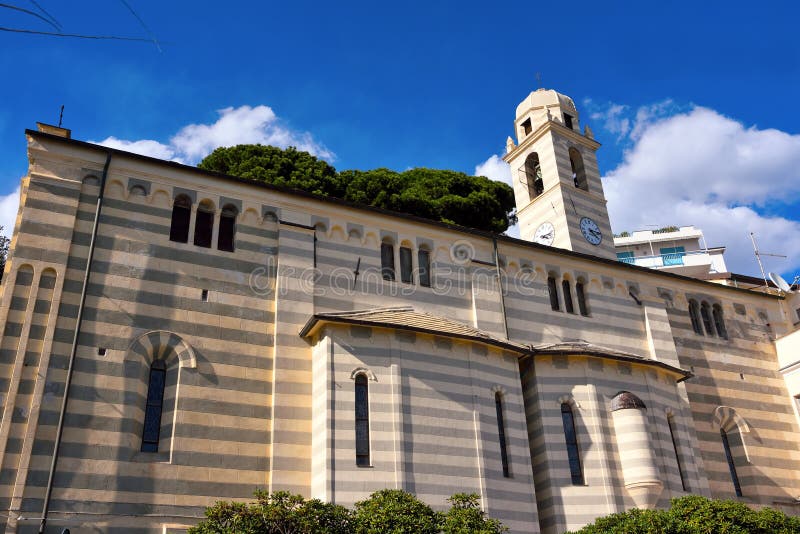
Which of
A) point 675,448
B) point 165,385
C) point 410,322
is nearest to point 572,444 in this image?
point 675,448

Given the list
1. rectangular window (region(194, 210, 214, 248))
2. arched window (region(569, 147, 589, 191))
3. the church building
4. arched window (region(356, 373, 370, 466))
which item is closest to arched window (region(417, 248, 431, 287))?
the church building

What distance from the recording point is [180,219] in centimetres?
2197

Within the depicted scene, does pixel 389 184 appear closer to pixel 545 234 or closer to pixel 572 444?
pixel 545 234

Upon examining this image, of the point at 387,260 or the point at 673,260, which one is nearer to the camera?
the point at 387,260

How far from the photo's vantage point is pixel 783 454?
2861 cm

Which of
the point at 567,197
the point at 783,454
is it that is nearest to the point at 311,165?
the point at 567,197

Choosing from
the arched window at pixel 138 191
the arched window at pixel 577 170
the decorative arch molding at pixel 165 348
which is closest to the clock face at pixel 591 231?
the arched window at pixel 577 170

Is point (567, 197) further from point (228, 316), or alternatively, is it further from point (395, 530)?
point (395, 530)

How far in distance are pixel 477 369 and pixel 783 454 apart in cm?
1392

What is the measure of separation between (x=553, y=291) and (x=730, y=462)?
8.75m

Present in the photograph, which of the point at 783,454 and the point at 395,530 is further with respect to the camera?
the point at 783,454

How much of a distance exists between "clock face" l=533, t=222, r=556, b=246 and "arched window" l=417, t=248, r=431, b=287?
8.72 metres

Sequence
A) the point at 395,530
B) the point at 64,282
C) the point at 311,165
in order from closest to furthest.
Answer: the point at 395,530 < the point at 64,282 < the point at 311,165

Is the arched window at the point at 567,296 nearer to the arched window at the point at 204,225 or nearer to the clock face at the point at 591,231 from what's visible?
the clock face at the point at 591,231
